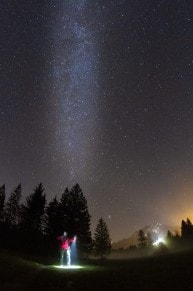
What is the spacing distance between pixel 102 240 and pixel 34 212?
30.1 m

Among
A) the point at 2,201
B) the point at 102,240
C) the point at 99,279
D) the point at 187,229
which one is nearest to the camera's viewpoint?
the point at 99,279

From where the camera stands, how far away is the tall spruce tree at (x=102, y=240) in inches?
3327

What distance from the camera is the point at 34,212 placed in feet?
205

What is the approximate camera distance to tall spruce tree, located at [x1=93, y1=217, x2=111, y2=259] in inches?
3327

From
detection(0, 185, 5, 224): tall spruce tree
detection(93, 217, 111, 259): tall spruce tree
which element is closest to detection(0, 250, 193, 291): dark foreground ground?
detection(0, 185, 5, 224): tall spruce tree

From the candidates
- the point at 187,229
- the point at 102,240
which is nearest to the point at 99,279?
the point at 102,240

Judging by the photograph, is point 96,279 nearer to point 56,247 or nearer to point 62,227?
point 56,247

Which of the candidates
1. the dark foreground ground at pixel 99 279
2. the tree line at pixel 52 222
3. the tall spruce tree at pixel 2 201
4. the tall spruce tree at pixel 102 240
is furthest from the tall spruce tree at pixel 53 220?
the dark foreground ground at pixel 99 279

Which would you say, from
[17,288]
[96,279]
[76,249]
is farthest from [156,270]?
[76,249]

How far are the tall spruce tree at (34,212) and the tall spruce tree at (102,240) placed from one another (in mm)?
24242

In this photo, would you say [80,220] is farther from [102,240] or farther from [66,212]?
[102,240]

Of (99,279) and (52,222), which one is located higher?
(52,222)

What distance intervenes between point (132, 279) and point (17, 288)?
6124mm

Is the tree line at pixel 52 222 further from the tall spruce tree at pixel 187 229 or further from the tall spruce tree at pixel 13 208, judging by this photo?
the tall spruce tree at pixel 187 229
